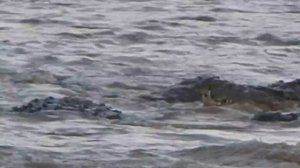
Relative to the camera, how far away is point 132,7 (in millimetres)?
17000

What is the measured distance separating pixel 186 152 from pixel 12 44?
6.31m

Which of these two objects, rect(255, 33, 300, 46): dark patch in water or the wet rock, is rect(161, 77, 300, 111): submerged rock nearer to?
the wet rock

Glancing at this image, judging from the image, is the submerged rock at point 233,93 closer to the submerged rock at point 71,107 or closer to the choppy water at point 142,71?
the choppy water at point 142,71

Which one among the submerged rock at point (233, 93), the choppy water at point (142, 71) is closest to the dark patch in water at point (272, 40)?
the choppy water at point (142, 71)

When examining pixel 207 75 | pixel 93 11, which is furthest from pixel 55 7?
pixel 207 75

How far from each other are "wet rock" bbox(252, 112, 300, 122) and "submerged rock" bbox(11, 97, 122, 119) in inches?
36.3

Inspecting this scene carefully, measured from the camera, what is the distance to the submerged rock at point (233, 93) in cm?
939

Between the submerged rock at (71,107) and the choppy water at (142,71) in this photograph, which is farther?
the submerged rock at (71,107)

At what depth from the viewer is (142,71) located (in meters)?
11.3

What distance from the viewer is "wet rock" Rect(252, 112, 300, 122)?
8.48 metres

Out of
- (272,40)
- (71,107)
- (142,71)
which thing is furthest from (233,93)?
(272,40)

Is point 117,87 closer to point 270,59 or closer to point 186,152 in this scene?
point 270,59

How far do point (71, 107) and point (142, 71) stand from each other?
102 inches

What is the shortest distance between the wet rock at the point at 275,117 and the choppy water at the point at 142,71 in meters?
0.10
